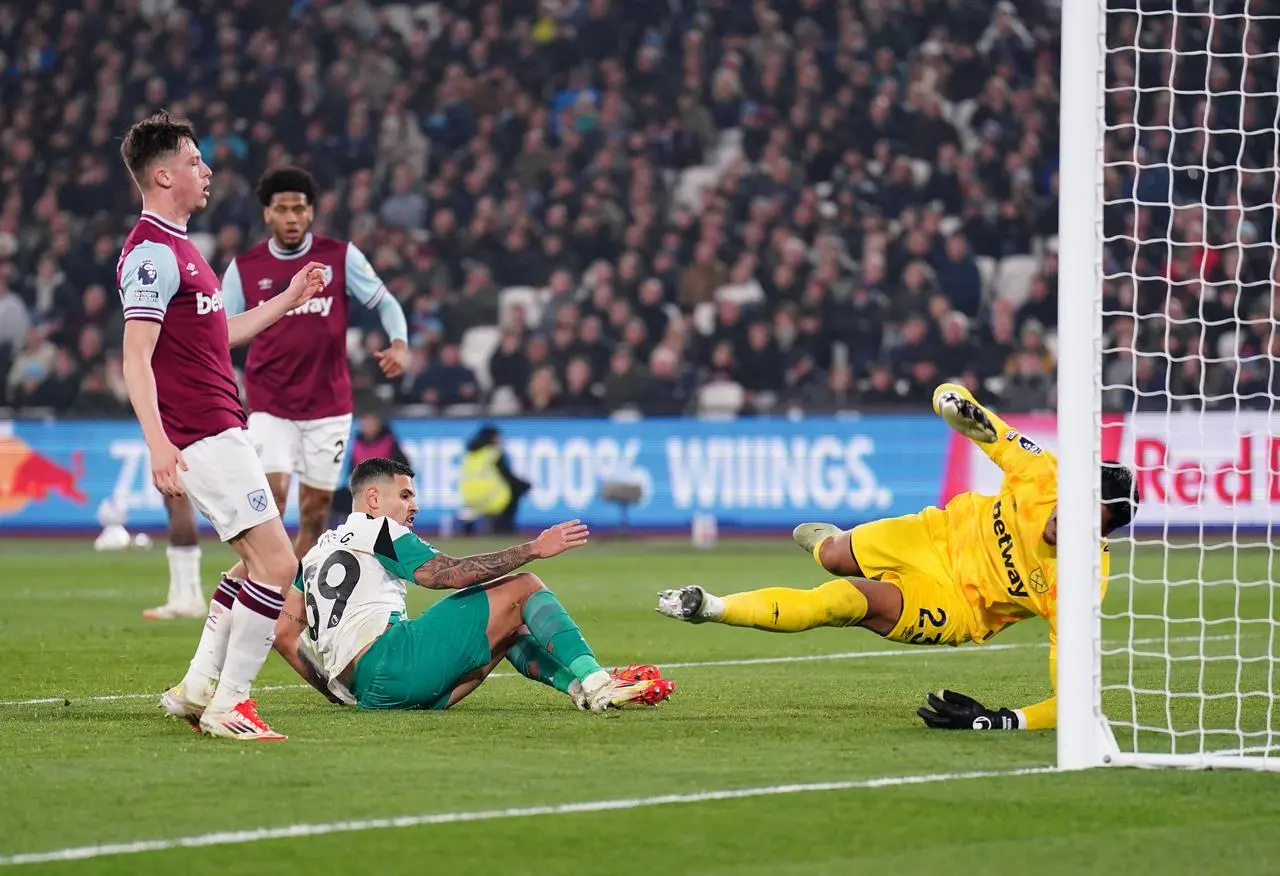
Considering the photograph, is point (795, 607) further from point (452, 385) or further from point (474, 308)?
point (474, 308)

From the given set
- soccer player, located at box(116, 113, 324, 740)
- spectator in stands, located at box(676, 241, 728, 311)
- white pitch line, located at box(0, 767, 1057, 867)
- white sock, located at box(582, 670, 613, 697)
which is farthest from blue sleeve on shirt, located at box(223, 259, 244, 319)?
spectator in stands, located at box(676, 241, 728, 311)

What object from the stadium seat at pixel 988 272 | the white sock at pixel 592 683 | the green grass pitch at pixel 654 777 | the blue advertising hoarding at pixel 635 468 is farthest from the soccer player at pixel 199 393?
the stadium seat at pixel 988 272

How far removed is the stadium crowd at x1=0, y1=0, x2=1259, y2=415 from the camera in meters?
20.6

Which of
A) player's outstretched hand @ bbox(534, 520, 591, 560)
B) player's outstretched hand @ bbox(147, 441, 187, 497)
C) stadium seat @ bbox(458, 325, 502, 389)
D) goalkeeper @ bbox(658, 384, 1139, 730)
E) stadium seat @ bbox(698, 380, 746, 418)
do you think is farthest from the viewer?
stadium seat @ bbox(458, 325, 502, 389)

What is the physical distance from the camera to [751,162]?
77.0 feet

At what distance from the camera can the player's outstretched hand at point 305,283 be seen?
7457 mm

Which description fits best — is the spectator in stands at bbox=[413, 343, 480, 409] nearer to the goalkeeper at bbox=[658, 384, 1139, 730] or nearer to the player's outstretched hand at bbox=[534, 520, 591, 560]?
the goalkeeper at bbox=[658, 384, 1139, 730]

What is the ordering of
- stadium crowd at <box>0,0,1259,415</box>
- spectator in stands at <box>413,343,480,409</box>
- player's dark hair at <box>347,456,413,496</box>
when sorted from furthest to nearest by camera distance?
stadium crowd at <box>0,0,1259,415</box> < spectator in stands at <box>413,343,480,409</box> < player's dark hair at <box>347,456,413,496</box>

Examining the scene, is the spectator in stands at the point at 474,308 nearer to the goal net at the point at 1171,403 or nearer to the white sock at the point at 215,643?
the goal net at the point at 1171,403

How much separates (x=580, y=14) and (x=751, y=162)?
3484 mm

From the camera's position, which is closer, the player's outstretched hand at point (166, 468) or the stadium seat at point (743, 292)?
the player's outstretched hand at point (166, 468)

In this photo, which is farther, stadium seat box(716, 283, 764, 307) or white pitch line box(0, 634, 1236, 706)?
stadium seat box(716, 283, 764, 307)

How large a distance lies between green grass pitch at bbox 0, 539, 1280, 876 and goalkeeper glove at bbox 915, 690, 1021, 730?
12cm

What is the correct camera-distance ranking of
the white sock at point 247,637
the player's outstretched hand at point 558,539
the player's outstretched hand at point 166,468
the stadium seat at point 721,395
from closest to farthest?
the player's outstretched hand at point 166,468
the player's outstretched hand at point 558,539
the white sock at point 247,637
the stadium seat at point 721,395
